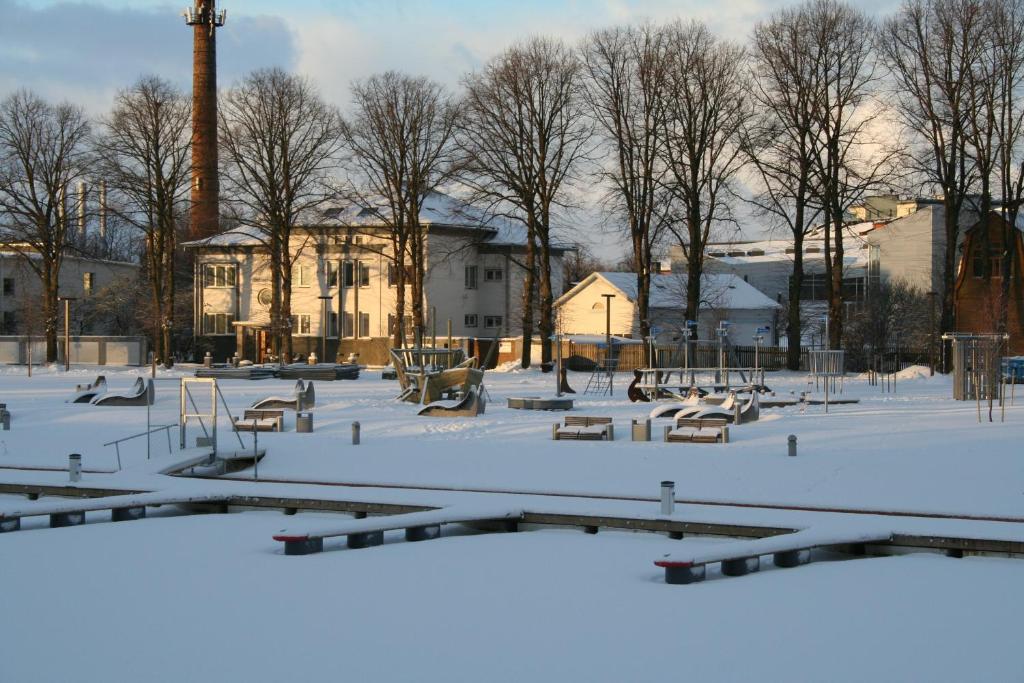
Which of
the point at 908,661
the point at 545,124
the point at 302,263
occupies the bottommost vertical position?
the point at 908,661

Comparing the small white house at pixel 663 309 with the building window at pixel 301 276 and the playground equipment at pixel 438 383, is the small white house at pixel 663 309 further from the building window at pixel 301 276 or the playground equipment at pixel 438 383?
the playground equipment at pixel 438 383

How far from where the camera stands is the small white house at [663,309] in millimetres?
70938

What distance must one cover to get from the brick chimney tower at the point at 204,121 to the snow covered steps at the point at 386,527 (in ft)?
164

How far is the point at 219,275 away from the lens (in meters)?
74.6

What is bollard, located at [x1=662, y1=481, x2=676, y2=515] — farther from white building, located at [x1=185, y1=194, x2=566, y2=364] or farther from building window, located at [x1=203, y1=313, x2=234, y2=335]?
building window, located at [x1=203, y1=313, x2=234, y2=335]

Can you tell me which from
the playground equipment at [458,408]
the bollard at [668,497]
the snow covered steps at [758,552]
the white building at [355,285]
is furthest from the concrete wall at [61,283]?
the snow covered steps at [758,552]

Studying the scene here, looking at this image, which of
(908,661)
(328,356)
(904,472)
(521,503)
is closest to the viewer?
(908,661)

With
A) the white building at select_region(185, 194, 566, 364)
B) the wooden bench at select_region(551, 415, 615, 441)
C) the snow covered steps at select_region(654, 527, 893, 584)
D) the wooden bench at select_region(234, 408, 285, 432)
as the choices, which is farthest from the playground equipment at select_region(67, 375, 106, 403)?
the white building at select_region(185, 194, 566, 364)

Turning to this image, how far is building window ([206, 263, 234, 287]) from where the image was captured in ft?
244

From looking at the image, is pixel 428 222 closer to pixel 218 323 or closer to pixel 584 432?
pixel 218 323

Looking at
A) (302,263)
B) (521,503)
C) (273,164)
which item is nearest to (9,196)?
(273,164)

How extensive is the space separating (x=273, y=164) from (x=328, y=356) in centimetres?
1461

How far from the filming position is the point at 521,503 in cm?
1716

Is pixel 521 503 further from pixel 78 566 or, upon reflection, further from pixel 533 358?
pixel 533 358
